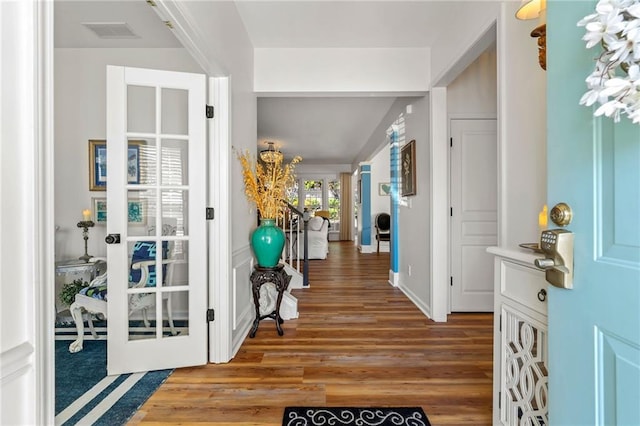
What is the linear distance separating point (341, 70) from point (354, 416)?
9.84 ft

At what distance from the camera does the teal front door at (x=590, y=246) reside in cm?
67

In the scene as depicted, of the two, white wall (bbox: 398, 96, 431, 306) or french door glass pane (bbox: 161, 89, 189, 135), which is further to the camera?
white wall (bbox: 398, 96, 431, 306)

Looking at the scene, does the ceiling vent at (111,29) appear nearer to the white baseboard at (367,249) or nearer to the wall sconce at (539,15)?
the wall sconce at (539,15)

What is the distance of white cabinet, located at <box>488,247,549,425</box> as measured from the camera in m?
1.19

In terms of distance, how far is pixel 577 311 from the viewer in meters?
0.80

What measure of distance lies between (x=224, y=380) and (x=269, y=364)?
33 centimetres

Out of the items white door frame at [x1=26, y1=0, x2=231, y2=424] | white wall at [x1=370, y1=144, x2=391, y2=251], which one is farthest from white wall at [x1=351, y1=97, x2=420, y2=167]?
white door frame at [x1=26, y1=0, x2=231, y2=424]

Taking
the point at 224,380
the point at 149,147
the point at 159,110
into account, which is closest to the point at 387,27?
the point at 159,110

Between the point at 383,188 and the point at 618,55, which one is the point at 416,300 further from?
the point at 383,188

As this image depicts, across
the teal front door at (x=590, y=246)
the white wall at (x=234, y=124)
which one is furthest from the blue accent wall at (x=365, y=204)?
the teal front door at (x=590, y=246)

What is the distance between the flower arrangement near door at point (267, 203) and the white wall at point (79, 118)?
1.16 meters

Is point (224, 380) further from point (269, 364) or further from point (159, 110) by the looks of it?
point (159, 110)

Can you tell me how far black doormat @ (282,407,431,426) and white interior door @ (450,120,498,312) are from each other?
1.99 metres

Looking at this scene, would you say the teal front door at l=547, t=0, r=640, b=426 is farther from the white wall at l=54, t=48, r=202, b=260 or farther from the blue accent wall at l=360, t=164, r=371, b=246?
the blue accent wall at l=360, t=164, r=371, b=246
